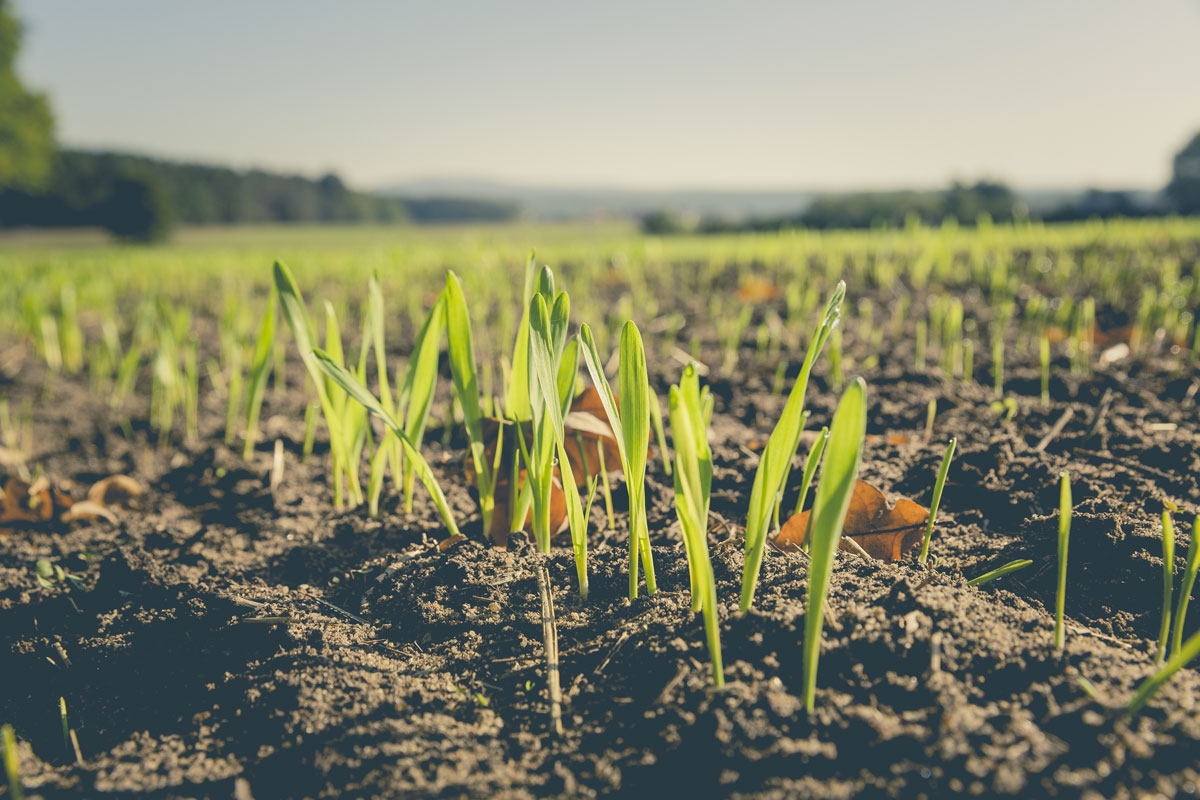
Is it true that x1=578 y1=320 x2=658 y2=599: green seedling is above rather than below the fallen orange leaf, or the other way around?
below

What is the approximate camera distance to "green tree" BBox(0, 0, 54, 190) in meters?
22.8

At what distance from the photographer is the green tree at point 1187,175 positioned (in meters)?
19.7

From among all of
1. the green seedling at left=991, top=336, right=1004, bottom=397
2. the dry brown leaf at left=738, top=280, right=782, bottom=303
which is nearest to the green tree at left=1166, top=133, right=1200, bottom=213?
the dry brown leaf at left=738, top=280, right=782, bottom=303

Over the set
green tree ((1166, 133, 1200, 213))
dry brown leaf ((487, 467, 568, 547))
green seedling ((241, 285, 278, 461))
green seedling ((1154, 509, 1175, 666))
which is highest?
green tree ((1166, 133, 1200, 213))

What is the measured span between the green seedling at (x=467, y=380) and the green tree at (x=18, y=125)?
29379 millimetres

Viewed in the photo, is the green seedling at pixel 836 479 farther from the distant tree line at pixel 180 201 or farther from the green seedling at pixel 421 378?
the distant tree line at pixel 180 201

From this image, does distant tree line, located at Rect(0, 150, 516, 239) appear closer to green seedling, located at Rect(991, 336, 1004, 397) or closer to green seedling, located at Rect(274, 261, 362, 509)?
green seedling, located at Rect(274, 261, 362, 509)

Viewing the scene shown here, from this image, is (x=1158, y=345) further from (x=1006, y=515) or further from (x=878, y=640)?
(x=878, y=640)

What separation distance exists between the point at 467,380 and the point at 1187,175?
103 feet

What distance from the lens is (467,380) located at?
3.51 ft

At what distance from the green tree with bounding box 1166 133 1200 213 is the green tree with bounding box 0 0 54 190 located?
35.6 m

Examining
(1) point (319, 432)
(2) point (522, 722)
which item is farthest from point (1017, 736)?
(1) point (319, 432)

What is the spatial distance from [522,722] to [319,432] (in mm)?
1301

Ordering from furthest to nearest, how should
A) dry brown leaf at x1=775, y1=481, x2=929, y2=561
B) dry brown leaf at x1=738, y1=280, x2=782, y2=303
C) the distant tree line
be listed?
the distant tree line < dry brown leaf at x1=738, y1=280, x2=782, y2=303 < dry brown leaf at x1=775, y1=481, x2=929, y2=561
